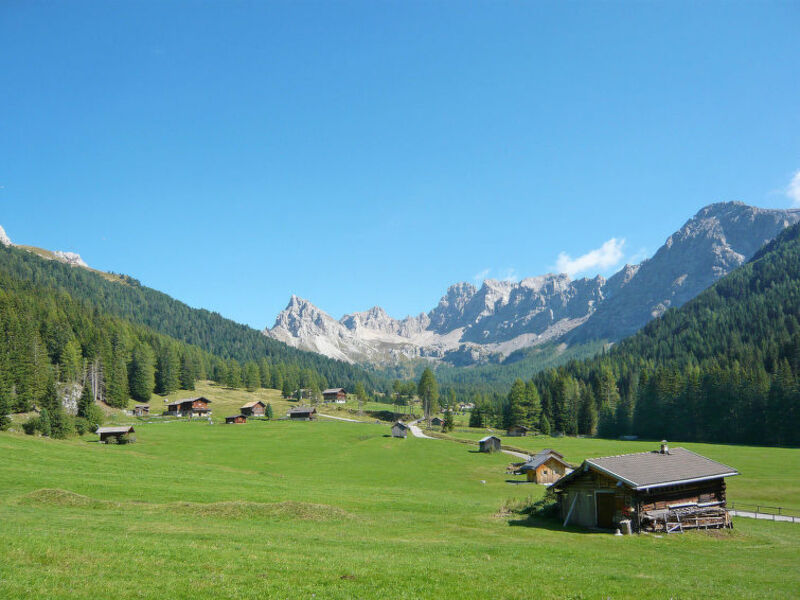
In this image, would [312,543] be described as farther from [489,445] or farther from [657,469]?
[489,445]

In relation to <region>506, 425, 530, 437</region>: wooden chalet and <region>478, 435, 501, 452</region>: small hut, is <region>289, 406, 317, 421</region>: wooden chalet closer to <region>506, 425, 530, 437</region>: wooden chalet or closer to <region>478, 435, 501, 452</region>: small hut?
<region>506, 425, 530, 437</region>: wooden chalet

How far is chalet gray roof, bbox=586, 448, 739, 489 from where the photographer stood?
3366cm

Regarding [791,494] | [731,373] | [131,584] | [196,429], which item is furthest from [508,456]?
[131,584]

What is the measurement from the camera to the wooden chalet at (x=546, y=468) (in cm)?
6712

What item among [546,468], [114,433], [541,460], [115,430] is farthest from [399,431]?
[114,433]

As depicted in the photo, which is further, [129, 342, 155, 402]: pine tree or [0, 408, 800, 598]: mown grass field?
[129, 342, 155, 402]: pine tree

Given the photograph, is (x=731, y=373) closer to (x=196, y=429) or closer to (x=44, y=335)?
(x=196, y=429)

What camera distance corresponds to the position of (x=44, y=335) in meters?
123

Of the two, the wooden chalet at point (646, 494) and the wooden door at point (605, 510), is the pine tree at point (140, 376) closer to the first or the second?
the wooden chalet at point (646, 494)

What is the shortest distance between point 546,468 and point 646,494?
3585cm

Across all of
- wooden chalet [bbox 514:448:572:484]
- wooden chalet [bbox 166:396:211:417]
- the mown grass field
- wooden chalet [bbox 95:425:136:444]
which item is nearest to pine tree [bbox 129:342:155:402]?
wooden chalet [bbox 166:396:211:417]

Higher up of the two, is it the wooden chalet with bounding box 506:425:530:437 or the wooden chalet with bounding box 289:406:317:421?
the wooden chalet with bounding box 289:406:317:421

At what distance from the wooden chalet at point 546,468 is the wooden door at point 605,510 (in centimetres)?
3261

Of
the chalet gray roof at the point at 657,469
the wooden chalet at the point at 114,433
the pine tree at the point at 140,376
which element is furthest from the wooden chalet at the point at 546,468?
the pine tree at the point at 140,376
